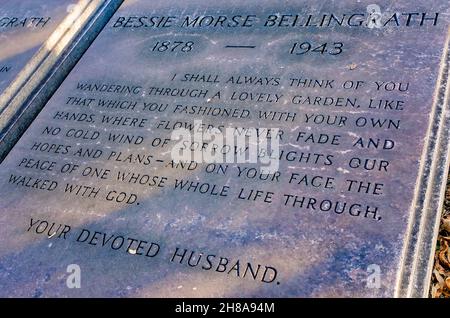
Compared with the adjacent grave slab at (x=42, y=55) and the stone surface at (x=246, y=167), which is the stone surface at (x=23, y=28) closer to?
the adjacent grave slab at (x=42, y=55)

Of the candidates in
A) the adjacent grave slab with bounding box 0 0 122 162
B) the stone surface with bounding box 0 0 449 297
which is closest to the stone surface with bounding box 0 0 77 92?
the adjacent grave slab with bounding box 0 0 122 162

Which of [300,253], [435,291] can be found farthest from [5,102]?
[435,291]

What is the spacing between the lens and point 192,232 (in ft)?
7.14

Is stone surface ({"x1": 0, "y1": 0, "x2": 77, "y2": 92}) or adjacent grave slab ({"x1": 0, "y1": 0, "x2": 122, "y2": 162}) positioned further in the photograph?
stone surface ({"x1": 0, "y1": 0, "x2": 77, "y2": 92})

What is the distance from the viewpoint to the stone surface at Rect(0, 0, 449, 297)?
196cm

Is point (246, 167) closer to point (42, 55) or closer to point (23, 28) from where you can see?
point (42, 55)

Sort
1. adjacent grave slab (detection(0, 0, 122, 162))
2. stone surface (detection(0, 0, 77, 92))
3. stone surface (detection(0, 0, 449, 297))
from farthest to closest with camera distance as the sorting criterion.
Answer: stone surface (detection(0, 0, 77, 92))
adjacent grave slab (detection(0, 0, 122, 162))
stone surface (detection(0, 0, 449, 297))


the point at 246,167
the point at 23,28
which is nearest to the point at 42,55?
the point at 23,28

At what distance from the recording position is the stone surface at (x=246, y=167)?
196 centimetres

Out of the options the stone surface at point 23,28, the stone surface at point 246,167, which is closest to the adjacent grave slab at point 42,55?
the stone surface at point 23,28

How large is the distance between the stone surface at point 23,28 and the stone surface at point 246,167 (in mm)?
485

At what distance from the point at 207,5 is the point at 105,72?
0.86 metres

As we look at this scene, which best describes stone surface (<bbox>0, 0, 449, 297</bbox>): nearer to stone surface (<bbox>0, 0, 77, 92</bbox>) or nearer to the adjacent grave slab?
the adjacent grave slab

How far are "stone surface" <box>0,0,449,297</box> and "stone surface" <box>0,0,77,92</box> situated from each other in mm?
485
